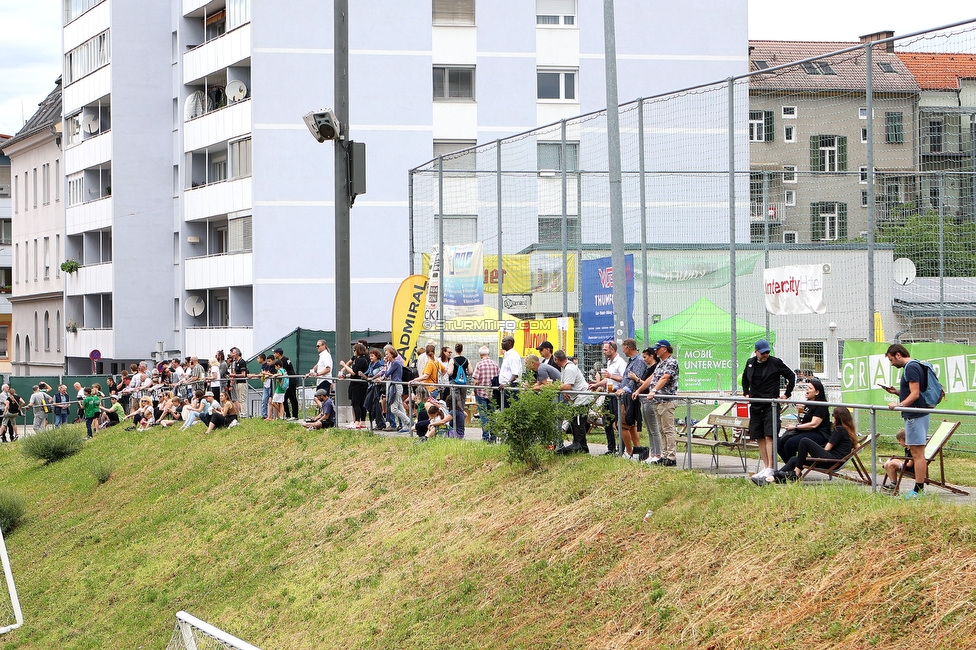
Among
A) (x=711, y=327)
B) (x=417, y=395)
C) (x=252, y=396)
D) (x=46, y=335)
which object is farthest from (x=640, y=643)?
(x=46, y=335)

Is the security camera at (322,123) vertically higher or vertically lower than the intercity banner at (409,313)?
higher

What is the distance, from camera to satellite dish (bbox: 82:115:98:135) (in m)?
57.3

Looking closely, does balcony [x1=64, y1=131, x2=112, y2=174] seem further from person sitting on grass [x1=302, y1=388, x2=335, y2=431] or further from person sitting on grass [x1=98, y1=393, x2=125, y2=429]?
person sitting on grass [x1=302, y1=388, x2=335, y2=431]

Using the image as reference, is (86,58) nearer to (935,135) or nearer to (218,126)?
(218,126)

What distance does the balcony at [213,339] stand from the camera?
148 ft

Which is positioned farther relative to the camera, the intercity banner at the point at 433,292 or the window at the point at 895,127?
the intercity banner at the point at 433,292

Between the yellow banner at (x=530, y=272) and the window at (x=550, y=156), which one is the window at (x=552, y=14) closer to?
the window at (x=550, y=156)

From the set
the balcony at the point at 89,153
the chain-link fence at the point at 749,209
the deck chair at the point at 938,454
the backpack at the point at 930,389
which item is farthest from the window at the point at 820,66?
the balcony at the point at 89,153

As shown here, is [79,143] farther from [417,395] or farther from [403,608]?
[403,608]

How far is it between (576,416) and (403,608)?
10.9ft

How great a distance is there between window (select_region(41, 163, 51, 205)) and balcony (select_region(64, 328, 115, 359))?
10.2m

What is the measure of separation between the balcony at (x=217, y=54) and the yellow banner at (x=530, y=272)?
25698mm

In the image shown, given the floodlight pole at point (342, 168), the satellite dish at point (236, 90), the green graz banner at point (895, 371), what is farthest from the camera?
the satellite dish at point (236, 90)

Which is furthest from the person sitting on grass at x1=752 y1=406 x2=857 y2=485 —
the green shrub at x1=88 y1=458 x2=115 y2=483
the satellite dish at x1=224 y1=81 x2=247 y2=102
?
the satellite dish at x1=224 y1=81 x2=247 y2=102
